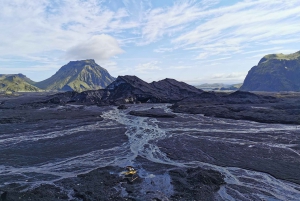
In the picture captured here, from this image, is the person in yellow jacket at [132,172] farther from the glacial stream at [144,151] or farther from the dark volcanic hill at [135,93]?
the dark volcanic hill at [135,93]

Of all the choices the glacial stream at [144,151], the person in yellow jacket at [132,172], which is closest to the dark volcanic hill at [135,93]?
the glacial stream at [144,151]

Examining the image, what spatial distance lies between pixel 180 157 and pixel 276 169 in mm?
11766

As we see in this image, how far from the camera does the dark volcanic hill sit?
123m

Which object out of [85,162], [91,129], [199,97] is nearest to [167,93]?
[199,97]

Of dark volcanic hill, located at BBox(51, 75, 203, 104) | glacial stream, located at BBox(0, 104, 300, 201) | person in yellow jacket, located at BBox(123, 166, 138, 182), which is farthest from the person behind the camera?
dark volcanic hill, located at BBox(51, 75, 203, 104)

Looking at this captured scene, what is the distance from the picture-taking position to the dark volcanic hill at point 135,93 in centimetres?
12294

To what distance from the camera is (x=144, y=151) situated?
119 ft

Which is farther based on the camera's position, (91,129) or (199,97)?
(199,97)

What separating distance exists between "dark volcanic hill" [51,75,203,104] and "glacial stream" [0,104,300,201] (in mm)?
60952

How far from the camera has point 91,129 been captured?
54.1 m

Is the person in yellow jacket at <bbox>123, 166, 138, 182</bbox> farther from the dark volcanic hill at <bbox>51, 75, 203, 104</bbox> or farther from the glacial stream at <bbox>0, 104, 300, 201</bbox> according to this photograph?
the dark volcanic hill at <bbox>51, 75, 203, 104</bbox>

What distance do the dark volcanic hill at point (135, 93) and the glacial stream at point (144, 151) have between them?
6095cm

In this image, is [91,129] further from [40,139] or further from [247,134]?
[247,134]

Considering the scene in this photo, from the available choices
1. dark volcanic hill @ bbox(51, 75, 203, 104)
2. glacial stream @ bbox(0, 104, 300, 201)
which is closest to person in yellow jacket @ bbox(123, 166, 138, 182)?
glacial stream @ bbox(0, 104, 300, 201)
